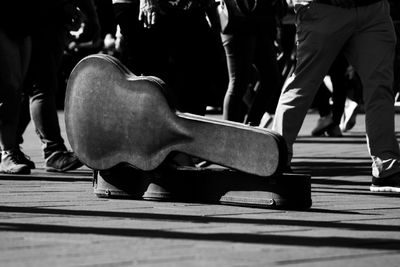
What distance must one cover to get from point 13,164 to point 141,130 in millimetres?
2386

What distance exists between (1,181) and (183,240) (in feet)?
10.3

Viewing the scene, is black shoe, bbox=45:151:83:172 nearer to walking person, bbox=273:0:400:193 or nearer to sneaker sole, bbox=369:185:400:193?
walking person, bbox=273:0:400:193

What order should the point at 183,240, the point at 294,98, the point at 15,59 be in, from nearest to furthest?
the point at 183,240, the point at 294,98, the point at 15,59

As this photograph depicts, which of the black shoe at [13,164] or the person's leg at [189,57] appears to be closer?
the person's leg at [189,57]

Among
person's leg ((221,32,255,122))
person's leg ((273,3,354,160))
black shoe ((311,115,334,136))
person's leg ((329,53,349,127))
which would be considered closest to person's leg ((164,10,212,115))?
person's leg ((273,3,354,160))

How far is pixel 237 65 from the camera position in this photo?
858 cm

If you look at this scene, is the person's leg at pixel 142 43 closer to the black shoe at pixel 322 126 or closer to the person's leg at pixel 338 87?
the person's leg at pixel 338 87

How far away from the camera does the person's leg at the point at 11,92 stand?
7.91m

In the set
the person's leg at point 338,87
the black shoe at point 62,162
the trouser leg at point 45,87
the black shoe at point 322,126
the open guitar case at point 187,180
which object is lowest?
the black shoe at point 322,126

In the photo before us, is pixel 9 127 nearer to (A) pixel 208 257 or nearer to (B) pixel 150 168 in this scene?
(B) pixel 150 168

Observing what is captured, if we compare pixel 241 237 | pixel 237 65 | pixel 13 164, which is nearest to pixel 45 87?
pixel 13 164

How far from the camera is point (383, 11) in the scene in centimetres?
662

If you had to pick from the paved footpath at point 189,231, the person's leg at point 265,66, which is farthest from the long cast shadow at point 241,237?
the person's leg at point 265,66

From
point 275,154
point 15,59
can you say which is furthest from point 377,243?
point 15,59
